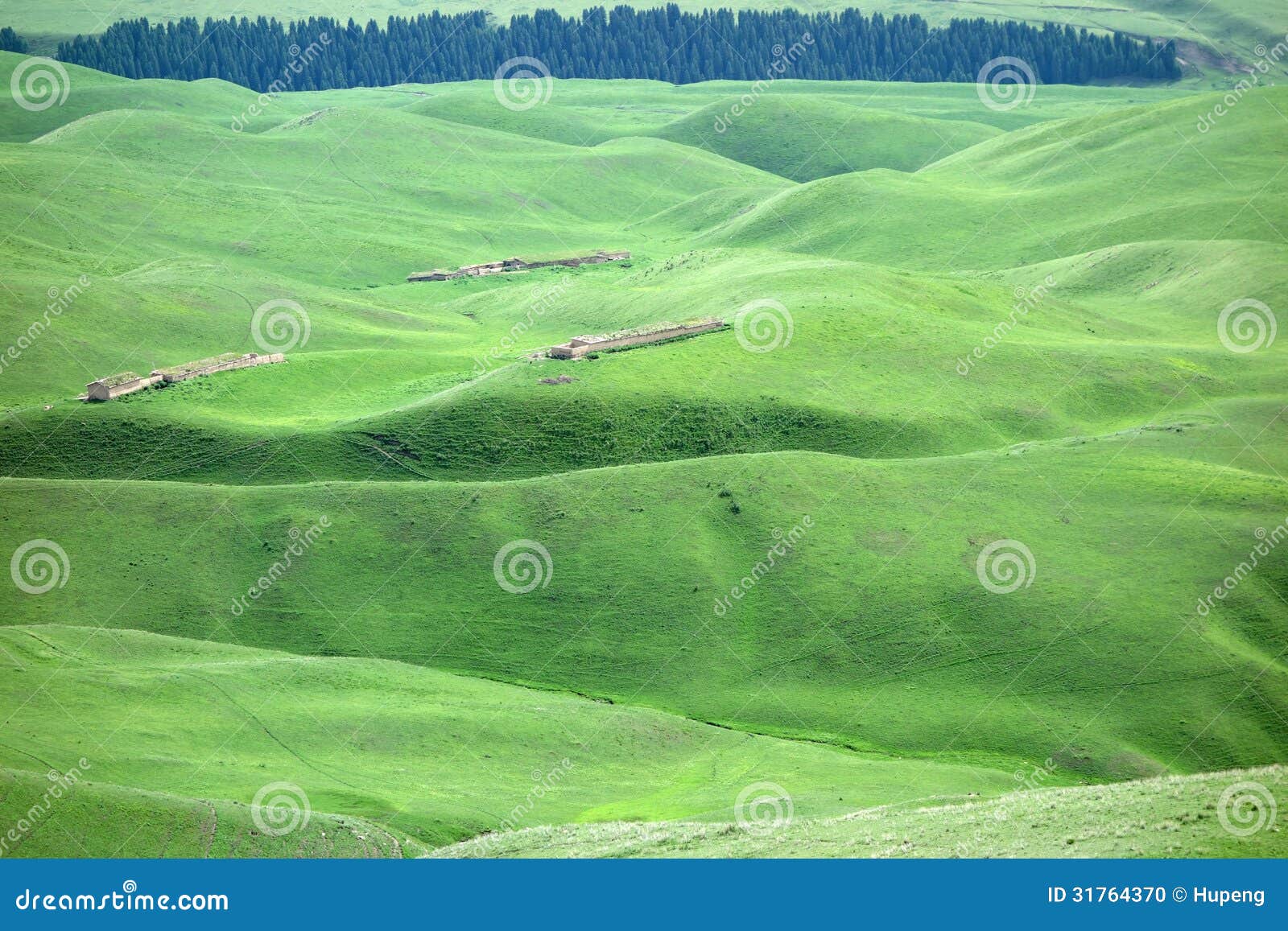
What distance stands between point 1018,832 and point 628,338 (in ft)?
254

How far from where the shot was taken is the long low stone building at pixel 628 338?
387ft

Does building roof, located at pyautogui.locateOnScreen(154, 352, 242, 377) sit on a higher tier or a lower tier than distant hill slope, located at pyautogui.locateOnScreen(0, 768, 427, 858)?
lower

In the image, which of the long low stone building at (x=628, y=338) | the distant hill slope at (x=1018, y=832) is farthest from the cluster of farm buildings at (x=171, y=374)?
the distant hill slope at (x=1018, y=832)

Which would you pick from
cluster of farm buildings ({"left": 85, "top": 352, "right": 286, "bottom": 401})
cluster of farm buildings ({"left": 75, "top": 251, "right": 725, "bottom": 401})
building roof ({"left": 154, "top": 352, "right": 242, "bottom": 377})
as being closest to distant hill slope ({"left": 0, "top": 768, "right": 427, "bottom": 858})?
cluster of farm buildings ({"left": 85, "top": 352, "right": 286, "bottom": 401})

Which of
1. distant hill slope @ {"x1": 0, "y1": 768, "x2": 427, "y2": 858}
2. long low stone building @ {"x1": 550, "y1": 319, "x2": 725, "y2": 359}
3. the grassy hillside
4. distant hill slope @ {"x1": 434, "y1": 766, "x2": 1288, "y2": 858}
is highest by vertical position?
distant hill slope @ {"x1": 434, "y1": 766, "x2": 1288, "y2": 858}

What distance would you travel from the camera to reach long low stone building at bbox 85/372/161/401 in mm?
115000

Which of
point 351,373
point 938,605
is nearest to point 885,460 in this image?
point 938,605

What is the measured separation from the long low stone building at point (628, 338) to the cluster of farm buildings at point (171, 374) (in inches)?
1052

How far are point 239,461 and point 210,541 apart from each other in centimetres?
1455

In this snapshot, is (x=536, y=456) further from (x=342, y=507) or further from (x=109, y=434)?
(x=109, y=434)

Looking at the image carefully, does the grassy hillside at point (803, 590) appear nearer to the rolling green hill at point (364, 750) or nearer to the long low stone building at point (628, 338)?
the rolling green hill at point (364, 750)

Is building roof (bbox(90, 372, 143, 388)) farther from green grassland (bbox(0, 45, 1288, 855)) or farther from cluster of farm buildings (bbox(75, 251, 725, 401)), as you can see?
green grassland (bbox(0, 45, 1288, 855))

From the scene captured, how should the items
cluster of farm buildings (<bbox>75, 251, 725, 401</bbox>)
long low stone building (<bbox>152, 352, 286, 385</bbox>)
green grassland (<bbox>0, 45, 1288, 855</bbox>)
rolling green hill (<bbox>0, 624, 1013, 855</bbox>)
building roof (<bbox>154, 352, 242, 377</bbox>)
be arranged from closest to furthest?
rolling green hill (<bbox>0, 624, 1013, 855</bbox>) → green grassland (<bbox>0, 45, 1288, 855</bbox>) → cluster of farm buildings (<bbox>75, 251, 725, 401</bbox>) → long low stone building (<bbox>152, 352, 286, 385</bbox>) → building roof (<bbox>154, 352, 242, 377</bbox>)

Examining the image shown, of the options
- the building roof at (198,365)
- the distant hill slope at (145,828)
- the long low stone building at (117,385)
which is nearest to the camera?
the distant hill slope at (145,828)
